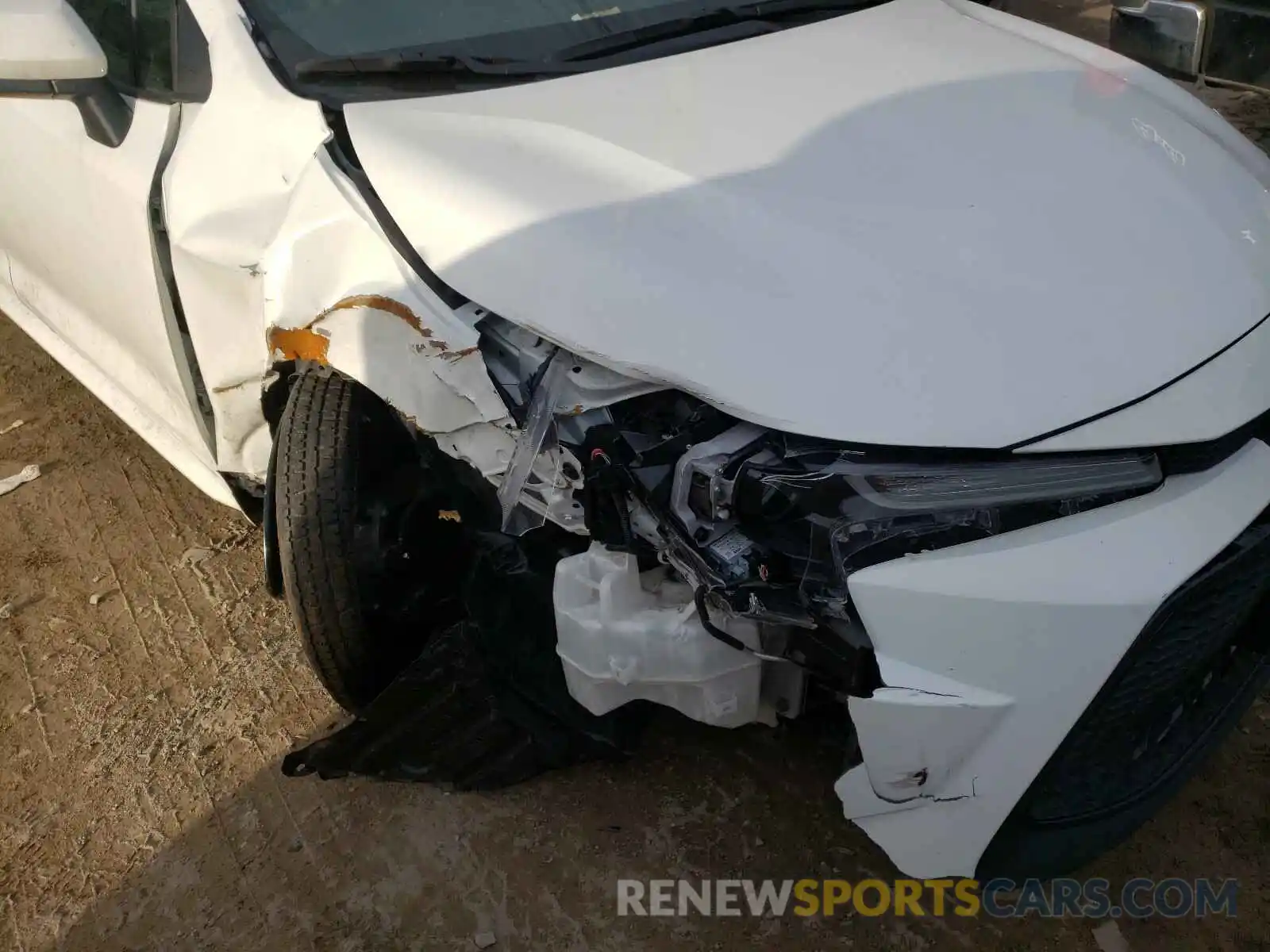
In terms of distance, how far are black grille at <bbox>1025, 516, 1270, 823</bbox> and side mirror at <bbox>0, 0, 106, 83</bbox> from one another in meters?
2.08

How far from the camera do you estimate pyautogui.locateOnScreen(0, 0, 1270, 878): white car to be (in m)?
1.40

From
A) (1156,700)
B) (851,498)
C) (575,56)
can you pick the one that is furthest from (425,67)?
(1156,700)

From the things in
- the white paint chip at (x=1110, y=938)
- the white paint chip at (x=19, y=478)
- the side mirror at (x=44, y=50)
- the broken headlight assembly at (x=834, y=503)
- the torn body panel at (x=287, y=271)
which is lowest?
the white paint chip at (x=1110, y=938)

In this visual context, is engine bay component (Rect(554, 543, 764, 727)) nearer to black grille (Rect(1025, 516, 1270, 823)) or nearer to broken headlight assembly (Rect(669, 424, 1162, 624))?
broken headlight assembly (Rect(669, 424, 1162, 624))

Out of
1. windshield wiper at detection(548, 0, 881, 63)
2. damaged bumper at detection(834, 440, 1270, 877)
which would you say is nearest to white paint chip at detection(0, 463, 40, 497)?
windshield wiper at detection(548, 0, 881, 63)

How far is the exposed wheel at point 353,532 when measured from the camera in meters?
1.95

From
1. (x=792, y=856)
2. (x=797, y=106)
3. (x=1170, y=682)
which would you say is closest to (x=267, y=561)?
(x=792, y=856)

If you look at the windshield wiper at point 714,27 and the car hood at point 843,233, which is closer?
the car hood at point 843,233

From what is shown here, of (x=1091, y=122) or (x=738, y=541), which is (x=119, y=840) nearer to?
(x=738, y=541)

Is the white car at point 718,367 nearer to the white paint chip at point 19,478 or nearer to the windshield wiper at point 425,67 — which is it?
the windshield wiper at point 425,67

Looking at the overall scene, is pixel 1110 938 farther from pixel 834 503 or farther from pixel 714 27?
pixel 714 27

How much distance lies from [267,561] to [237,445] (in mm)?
298

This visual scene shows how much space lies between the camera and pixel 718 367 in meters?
1.45

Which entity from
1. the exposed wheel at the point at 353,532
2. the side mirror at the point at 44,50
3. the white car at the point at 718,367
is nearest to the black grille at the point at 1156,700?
the white car at the point at 718,367
